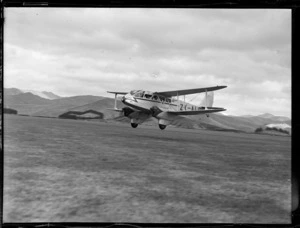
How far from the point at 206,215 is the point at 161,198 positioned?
2.95 feet

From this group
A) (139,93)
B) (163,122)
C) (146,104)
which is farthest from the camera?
(163,122)

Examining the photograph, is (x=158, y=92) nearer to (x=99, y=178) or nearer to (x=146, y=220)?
(x=99, y=178)

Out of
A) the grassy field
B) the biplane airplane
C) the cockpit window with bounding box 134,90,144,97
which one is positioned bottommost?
the grassy field

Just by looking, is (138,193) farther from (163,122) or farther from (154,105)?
(163,122)

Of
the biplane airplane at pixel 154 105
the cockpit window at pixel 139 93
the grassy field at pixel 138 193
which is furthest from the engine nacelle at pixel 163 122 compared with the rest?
the grassy field at pixel 138 193

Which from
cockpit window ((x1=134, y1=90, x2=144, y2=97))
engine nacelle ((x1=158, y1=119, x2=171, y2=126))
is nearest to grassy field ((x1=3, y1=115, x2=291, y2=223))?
cockpit window ((x1=134, y1=90, x2=144, y2=97))

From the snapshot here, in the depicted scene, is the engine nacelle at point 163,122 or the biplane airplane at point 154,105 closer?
the biplane airplane at point 154,105

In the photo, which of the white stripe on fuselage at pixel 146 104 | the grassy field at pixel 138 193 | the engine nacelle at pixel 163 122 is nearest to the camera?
the grassy field at pixel 138 193

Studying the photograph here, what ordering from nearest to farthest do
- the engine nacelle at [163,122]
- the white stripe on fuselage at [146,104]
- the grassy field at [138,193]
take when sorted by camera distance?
the grassy field at [138,193] < the white stripe on fuselage at [146,104] < the engine nacelle at [163,122]

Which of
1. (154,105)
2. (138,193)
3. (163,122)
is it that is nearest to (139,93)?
(154,105)

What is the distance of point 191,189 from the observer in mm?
4727

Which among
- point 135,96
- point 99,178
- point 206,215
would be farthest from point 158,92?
point 206,215

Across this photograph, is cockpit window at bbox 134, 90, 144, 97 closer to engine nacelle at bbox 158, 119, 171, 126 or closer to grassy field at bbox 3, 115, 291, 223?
engine nacelle at bbox 158, 119, 171, 126

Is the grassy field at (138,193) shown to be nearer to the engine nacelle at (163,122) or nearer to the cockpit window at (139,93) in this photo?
the cockpit window at (139,93)
